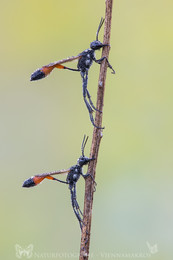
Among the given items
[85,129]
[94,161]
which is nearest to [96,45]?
[94,161]

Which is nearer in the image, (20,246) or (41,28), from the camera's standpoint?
(20,246)

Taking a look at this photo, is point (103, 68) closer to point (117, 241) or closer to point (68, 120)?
point (117, 241)

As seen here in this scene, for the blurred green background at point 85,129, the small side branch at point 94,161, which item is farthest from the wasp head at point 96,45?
the blurred green background at point 85,129

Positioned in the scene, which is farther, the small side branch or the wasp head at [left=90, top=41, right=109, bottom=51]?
the wasp head at [left=90, top=41, right=109, bottom=51]

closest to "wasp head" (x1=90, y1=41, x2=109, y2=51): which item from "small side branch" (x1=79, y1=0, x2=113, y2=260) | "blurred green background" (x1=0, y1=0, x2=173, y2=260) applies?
"small side branch" (x1=79, y1=0, x2=113, y2=260)

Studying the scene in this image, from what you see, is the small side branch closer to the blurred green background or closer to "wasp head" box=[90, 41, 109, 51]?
"wasp head" box=[90, 41, 109, 51]

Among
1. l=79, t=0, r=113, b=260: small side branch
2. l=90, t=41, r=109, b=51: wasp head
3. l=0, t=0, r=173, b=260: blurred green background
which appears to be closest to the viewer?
l=79, t=0, r=113, b=260: small side branch

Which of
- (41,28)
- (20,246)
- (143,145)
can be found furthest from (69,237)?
(41,28)

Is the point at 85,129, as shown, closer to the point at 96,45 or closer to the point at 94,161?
the point at 96,45
